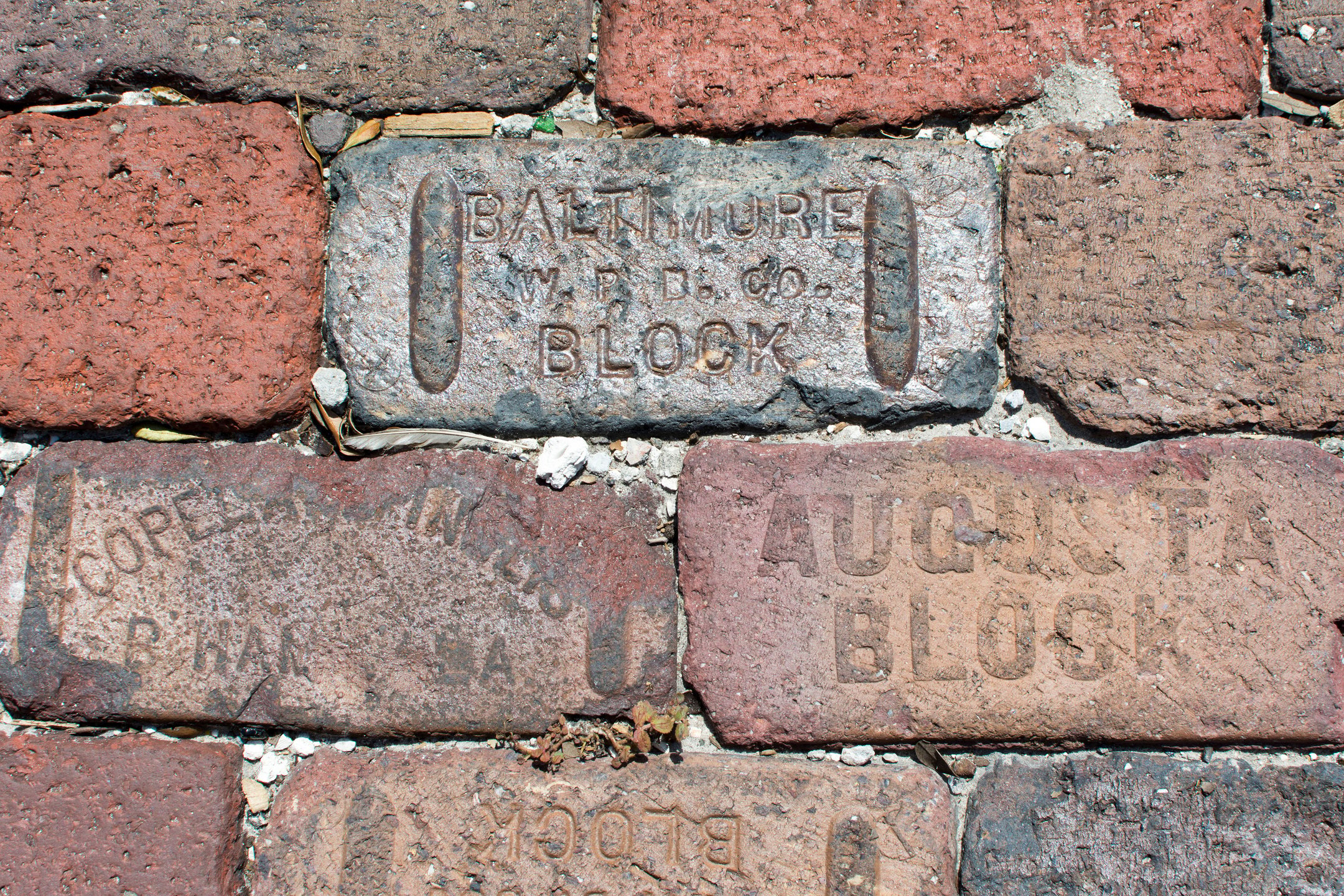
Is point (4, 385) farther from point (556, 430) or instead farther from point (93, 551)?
point (556, 430)

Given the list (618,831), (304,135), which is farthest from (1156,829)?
(304,135)

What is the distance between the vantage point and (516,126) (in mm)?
1405

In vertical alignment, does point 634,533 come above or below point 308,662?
above

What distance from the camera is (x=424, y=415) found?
132 centimetres

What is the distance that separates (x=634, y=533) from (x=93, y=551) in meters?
0.82

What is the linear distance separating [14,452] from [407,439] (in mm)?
641

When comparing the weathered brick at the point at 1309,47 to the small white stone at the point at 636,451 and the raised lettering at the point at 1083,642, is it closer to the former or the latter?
the raised lettering at the point at 1083,642

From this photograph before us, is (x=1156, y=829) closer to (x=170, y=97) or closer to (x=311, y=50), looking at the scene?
(x=311, y=50)

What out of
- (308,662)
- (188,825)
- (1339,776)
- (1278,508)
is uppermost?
(1278,508)

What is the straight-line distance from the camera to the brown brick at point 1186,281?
1.30 m

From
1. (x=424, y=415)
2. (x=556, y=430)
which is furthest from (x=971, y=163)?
(x=424, y=415)

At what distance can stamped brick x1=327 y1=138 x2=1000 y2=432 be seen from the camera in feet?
4.28

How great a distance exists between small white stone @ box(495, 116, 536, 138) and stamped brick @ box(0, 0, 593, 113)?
18mm

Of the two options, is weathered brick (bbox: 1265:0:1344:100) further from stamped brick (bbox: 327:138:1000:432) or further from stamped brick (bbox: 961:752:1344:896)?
stamped brick (bbox: 961:752:1344:896)
